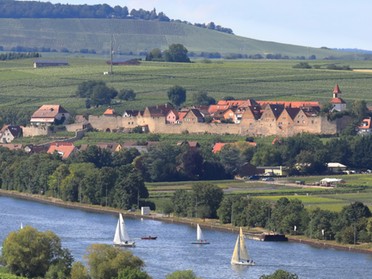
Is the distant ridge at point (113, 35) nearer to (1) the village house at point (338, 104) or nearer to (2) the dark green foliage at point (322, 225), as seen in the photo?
(1) the village house at point (338, 104)

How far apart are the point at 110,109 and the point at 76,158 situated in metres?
19.9

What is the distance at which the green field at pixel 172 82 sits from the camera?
338 ft

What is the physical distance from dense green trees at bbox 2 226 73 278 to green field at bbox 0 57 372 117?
53.9 meters

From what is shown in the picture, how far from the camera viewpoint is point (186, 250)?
50.9 m

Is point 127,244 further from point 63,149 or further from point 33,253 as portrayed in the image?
point 63,149

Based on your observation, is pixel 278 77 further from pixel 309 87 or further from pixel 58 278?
pixel 58 278

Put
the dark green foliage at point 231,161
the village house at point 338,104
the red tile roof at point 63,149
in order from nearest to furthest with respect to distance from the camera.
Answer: the dark green foliage at point 231,161 → the red tile roof at point 63,149 → the village house at point 338,104

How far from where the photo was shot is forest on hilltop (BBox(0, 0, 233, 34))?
170000 mm

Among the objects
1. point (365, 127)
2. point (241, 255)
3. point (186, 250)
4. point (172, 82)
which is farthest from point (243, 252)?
point (172, 82)

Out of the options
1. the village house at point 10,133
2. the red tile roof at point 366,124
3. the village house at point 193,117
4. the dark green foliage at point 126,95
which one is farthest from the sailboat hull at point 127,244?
the dark green foliage at point 126,95

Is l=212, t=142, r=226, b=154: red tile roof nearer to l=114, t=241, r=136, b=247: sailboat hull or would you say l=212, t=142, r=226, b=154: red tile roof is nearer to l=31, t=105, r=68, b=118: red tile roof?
l=31, t=105, r=68, b=118: red tile roof

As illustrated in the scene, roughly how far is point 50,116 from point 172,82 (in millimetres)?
17219

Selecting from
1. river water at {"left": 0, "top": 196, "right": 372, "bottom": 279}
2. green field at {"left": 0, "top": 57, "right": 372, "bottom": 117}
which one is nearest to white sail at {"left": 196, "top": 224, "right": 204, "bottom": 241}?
river water at {"left": 0, "top": 196, "right": 372, "bottom": 279}

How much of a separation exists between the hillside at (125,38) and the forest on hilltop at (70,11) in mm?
2001
